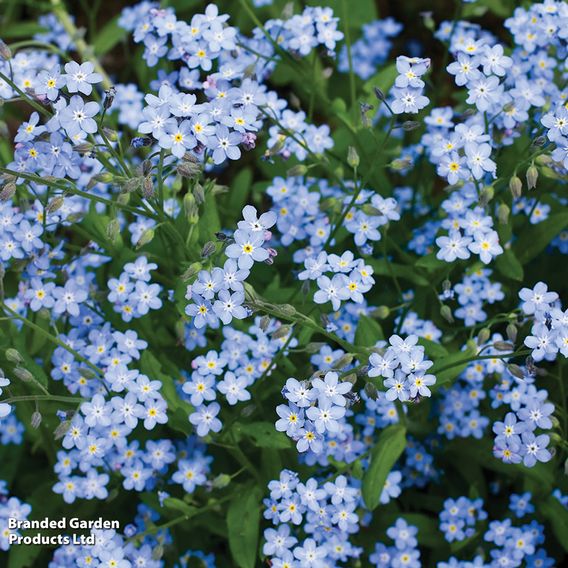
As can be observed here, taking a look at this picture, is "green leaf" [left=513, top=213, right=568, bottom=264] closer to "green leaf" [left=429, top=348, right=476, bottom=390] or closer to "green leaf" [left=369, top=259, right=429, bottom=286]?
"green leaf" [left=369, top=259, right=429, bottom=286]

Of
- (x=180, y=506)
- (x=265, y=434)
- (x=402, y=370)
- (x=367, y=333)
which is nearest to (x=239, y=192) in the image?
(x=367, y=333)

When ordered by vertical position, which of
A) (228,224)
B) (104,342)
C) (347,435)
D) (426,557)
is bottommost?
(426,557)

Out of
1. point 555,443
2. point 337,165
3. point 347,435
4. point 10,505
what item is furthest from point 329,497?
point 337,165

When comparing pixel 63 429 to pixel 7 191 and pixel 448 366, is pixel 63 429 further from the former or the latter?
pixel 448 366

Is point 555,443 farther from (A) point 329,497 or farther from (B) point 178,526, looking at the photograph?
(B) point 178,526

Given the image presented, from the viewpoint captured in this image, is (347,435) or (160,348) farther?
(160,348)

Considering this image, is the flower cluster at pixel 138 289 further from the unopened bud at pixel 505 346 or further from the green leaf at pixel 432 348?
the unopened bud at pixel 505 346
